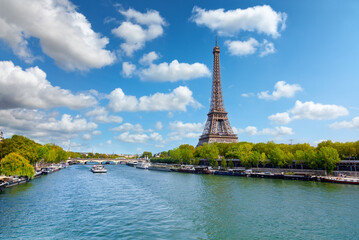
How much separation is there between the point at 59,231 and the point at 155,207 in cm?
1299

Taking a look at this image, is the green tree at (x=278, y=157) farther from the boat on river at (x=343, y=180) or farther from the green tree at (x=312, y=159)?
the boat on river at (x=343, y=180)

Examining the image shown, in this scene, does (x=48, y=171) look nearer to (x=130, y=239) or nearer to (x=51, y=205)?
(x=51, y=205)

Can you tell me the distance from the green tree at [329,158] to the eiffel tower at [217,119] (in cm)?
6445

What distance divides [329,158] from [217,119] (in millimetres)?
72716

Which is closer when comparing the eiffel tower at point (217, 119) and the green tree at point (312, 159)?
the green tree at point (312, 159)

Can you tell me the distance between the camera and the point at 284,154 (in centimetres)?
8181

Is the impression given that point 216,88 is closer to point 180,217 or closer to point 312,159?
point 312,159

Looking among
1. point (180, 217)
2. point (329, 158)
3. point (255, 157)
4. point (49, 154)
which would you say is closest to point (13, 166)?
point (180, 217)

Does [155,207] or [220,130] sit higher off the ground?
[220,130]

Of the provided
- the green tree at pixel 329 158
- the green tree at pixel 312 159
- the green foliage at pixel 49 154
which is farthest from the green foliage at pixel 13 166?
the green tree at pixel 329 158

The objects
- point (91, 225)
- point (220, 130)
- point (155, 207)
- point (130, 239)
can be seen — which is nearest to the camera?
point (130, 239)

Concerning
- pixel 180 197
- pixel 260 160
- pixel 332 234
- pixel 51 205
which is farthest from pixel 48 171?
pixel 332 234

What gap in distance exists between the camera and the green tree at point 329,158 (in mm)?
65812

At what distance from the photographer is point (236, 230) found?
22.6 meters
